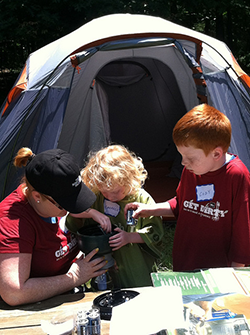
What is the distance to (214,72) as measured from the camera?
3.26 meters

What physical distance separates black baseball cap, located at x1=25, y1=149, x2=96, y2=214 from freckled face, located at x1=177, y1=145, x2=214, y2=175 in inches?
17.4

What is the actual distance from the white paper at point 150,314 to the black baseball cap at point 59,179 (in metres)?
0.47

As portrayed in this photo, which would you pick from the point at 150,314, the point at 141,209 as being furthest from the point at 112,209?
the point at 150,314

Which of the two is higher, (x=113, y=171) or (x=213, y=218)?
(x=113, y=171)

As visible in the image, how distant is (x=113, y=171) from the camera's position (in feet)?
5.80

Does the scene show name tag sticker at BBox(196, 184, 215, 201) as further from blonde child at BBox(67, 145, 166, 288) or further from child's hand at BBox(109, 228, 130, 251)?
child's hand at BBox(109, 228, 130, 251)

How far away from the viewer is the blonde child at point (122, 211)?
1.77 meters

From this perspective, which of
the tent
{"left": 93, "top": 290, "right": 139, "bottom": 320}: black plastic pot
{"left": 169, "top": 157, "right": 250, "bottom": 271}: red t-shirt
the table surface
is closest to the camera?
the table surface

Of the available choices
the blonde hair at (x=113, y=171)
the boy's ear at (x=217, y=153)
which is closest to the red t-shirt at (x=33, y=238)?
the blonde hair at (x=113, y=171)

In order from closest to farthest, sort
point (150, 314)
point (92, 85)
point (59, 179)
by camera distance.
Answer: point (150, 314) → point (59, 179) → point (92, 85)

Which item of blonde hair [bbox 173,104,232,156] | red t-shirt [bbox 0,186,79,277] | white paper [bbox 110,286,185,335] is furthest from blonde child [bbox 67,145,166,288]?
white paper [bbox 110,286,185,335]

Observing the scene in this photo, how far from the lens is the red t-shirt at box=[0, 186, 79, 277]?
4.61 ft

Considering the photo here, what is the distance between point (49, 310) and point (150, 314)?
0.44 m

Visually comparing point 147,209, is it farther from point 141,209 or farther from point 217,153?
point 217,153
